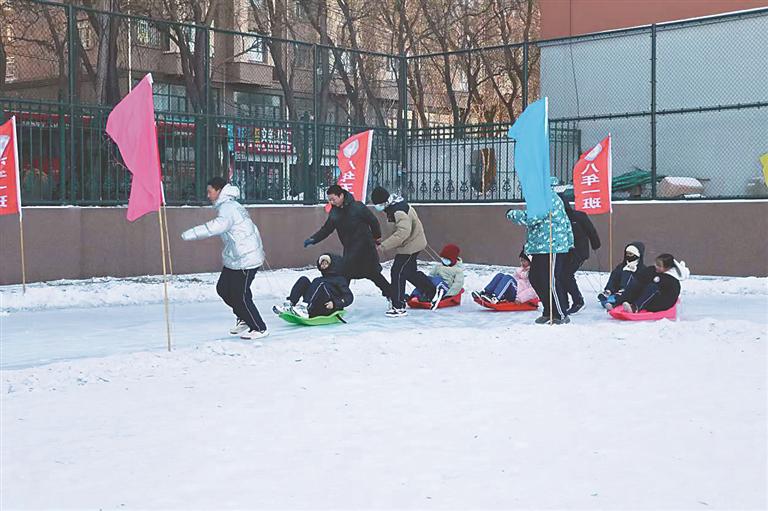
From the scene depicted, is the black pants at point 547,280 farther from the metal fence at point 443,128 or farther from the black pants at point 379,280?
the metal fence at point 443,128

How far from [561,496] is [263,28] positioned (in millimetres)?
31363

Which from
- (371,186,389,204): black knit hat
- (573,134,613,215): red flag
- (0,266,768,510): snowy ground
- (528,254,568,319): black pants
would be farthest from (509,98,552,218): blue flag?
(573,134,613,215): red flag

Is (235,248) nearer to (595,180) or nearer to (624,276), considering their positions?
(624,276)

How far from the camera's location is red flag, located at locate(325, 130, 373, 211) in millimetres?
17672

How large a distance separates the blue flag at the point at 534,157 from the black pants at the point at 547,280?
55 centimetres

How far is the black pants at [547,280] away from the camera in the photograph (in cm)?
1243

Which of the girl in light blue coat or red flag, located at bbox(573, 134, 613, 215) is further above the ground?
red flag, located at bbox(573, 134, 613, 215)

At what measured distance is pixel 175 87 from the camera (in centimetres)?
3716

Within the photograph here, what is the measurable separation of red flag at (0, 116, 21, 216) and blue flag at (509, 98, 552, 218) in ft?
23.2

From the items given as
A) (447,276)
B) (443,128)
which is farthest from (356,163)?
(443,128)

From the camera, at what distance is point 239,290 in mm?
11070

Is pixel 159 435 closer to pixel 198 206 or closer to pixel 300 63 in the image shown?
pixel 198 206

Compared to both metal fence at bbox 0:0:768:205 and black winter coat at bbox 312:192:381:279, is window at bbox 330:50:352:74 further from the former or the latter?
black winter coat at bbox 312:192:381:279

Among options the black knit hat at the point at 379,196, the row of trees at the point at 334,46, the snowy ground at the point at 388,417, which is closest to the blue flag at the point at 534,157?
the snowy ground at the point at 388,417
